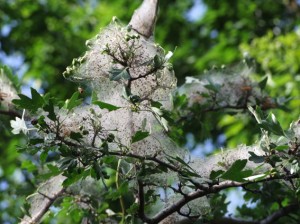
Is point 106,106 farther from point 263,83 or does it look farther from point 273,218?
point 263,83

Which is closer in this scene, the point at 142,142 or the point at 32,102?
the point at 32,102

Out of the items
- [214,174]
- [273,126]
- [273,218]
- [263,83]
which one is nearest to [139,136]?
[214,174]

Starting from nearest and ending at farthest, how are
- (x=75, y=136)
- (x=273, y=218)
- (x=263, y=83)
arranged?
(x=75, y=136) < (x=273, y=218) < (x=263, y=83)

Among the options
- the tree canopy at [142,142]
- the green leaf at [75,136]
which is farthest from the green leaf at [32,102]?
the green leaf at [75,136]

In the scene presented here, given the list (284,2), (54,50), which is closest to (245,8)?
(284,2)

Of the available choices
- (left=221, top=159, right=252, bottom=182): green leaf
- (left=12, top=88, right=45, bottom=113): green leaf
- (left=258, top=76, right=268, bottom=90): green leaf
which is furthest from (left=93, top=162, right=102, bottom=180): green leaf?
(left=258, top=76, right=268, bottom=90): green leaf

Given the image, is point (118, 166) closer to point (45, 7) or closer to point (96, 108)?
point (96, 108)

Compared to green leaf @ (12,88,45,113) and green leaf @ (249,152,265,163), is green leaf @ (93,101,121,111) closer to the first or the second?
green leaf @ (12,88,45,113)

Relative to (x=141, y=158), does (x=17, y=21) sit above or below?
above
